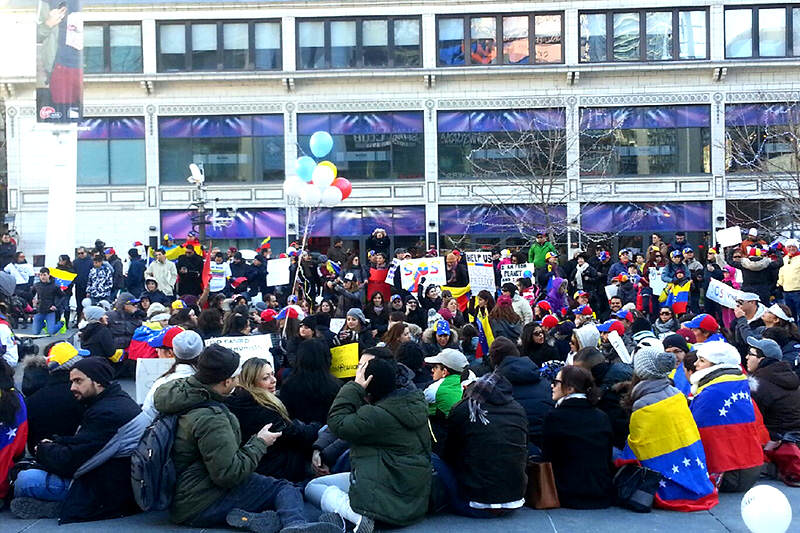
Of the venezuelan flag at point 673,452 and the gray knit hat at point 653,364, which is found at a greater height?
the gray knit hat at point 653,364

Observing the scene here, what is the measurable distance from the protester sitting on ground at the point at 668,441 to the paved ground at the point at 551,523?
6.1 inches

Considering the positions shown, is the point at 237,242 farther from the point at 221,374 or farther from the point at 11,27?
the point at 221,374

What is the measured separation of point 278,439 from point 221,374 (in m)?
1.10

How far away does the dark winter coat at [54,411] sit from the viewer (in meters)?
8.09

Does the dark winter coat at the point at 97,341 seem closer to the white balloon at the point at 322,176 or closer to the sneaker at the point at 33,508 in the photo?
the sneaker at the point at 33,508

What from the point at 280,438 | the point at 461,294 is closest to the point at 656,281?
the point at 461,294

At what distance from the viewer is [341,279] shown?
17797 mm

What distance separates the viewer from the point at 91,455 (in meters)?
7.44

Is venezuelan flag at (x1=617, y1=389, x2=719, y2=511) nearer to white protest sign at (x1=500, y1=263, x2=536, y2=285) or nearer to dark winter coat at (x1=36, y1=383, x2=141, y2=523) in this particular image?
dark winter coat at (x1=36, y1=383, x2=141, y2=523)

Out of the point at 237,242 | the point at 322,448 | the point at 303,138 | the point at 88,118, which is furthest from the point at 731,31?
the point at 322,448

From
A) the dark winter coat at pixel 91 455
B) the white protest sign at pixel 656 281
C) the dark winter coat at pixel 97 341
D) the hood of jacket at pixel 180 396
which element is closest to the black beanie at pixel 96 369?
the dark winter coat at pixel 91 455

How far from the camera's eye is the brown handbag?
7.90 m

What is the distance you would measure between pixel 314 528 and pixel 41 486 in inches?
96.6

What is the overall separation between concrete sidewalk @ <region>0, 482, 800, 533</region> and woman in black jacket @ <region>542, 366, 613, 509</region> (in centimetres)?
15
